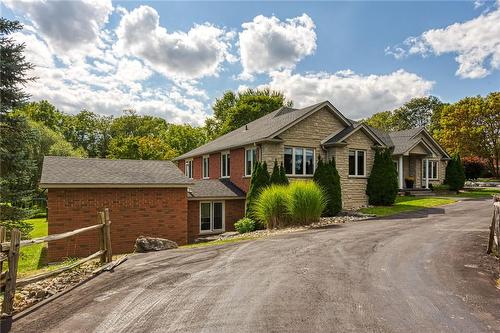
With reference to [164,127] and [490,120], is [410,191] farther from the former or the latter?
[164,127]

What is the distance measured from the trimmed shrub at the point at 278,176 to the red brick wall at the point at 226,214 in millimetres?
3667

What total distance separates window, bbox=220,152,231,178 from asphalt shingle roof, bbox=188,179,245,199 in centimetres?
137

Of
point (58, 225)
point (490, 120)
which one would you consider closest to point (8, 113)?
point (58, 225)

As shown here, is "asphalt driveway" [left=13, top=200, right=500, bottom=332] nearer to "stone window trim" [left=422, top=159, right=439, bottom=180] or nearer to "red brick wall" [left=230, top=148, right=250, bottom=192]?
"red brick wall" [left=230, top=148, right=250, bottom=192]

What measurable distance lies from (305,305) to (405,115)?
72009 millimetres

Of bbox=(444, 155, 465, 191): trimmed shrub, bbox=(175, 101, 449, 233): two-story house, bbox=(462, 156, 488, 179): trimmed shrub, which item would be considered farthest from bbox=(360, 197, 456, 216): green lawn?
bbox=(462, 156, 488, 179): trimmed shrub

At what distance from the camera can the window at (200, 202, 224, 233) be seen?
20866 millimetres

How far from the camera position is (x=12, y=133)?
49.5 ft

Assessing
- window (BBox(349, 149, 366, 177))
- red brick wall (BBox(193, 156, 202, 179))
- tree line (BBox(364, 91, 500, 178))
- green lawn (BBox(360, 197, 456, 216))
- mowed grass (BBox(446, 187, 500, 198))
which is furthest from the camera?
tree line (BBox(364, 91, 500, 178))

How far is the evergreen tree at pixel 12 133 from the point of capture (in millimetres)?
14461

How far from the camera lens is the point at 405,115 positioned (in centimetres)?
6900

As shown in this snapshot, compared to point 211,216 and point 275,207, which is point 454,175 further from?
point 211,216

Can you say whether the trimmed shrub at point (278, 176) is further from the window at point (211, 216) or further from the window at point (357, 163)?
the window at point (357, 163)

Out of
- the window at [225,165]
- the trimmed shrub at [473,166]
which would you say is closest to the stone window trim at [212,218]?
the window at [225,165]
